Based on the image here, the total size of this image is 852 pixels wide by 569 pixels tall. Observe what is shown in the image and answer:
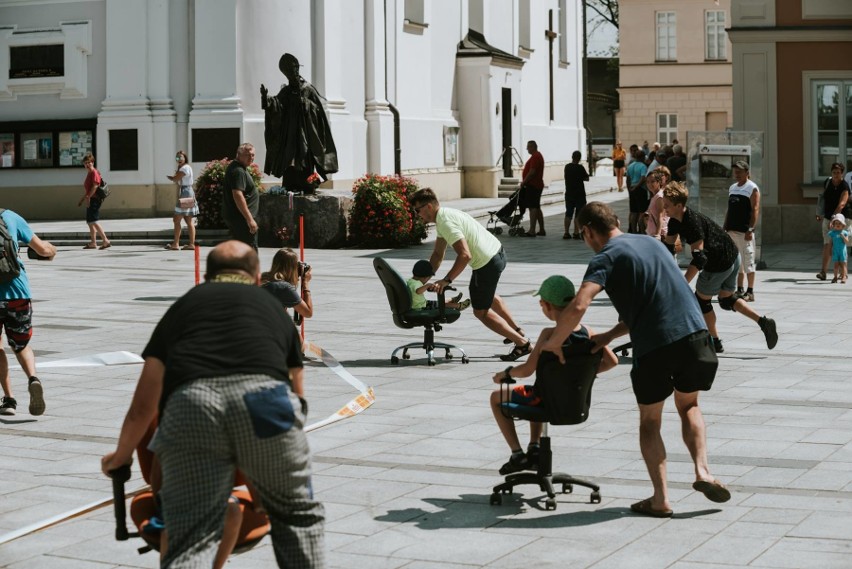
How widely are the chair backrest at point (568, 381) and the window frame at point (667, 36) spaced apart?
2087 inches

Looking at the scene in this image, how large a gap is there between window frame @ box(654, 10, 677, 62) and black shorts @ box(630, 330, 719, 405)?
174ft

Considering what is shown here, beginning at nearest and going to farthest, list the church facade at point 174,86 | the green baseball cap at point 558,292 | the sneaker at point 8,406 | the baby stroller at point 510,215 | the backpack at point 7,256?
the green baseball cap at point 558,292
the backpack at point 7,256
the sneaker at point 8,406
the baby stroller at point 510,215
the church facade at point 174,86

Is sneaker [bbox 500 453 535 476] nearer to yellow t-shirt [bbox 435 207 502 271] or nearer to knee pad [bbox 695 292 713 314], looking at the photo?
yellow t-shirt [bbox 435 207 502 271]

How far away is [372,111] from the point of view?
1331 inches

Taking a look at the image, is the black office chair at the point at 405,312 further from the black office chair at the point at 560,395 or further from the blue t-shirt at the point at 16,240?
the black office chair at the point at 560,395

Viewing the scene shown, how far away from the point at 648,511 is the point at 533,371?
3.01 ft

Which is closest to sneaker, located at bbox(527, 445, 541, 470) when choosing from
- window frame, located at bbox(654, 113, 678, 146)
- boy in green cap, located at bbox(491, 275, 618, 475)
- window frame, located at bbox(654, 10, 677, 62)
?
boy in green cap, located at bbox(491, 275, 618, 475)

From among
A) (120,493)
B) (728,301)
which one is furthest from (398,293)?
(120,493)

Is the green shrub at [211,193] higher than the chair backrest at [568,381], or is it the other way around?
the green shrub at [211,193]

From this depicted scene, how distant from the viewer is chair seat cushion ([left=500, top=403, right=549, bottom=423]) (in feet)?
25.2

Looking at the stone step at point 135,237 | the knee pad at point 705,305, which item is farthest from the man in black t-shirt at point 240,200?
the stone step at point 135,237

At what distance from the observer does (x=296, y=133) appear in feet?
81.6

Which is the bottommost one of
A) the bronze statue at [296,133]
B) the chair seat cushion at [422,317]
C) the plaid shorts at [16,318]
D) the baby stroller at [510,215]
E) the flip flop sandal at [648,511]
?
the flip flop sandal at [648,511]

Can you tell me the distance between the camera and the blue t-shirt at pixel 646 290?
7293mm
